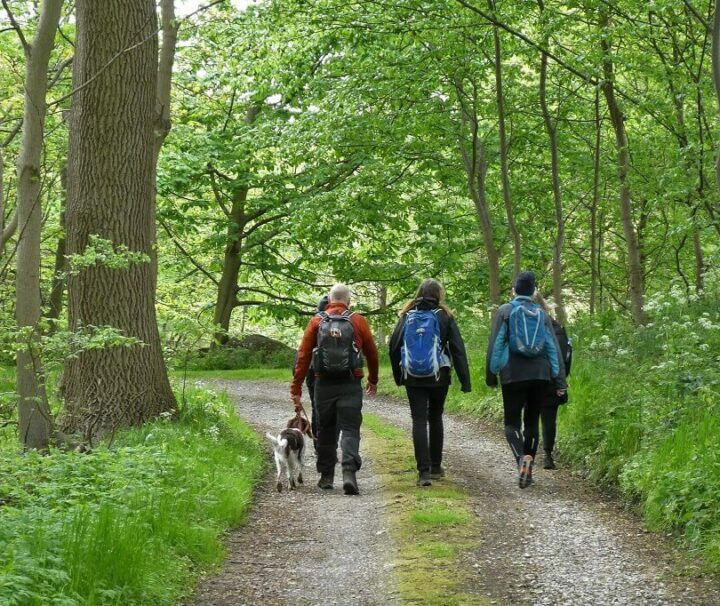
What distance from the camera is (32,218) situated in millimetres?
9445

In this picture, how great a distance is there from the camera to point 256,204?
25422 millimetres

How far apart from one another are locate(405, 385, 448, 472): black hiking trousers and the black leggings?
4.06 feet

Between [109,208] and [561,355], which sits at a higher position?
[109,208]

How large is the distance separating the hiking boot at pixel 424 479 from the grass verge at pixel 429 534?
0.08 m

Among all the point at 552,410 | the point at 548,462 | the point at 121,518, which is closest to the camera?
the point at 121,518

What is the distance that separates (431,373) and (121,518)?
372cm

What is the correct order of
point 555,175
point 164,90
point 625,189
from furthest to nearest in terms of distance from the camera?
1. point 555,175
2. point 625,189
3. point 164,90

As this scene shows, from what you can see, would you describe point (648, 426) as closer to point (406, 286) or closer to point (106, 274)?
point (106, 274)

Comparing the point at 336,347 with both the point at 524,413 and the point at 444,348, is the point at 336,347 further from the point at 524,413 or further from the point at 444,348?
the point at 524,413

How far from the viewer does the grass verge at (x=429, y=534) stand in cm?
566

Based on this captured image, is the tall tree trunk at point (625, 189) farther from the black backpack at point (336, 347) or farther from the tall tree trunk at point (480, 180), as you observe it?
the black backpack at point (336, 347)

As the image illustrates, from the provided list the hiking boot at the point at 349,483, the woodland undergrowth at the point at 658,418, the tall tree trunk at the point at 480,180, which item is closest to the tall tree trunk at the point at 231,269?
the tall tree trunk at the point at 480,180

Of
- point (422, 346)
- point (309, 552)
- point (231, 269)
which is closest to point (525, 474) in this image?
point (422, 346)

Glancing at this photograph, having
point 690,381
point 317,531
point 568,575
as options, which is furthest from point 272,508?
point 690,381
